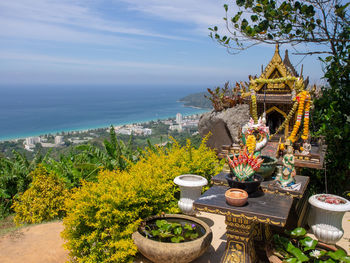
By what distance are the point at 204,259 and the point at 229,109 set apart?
20.3 feet

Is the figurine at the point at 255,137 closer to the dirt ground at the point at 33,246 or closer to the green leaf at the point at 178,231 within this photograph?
the green leaf at the point at 178,231

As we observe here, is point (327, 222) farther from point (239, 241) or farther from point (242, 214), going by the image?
point (242, 214)

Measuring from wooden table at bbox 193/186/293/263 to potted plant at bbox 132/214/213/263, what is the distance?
49 centimetres

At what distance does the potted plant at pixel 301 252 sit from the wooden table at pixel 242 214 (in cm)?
49

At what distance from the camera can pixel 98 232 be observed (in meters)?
4.68

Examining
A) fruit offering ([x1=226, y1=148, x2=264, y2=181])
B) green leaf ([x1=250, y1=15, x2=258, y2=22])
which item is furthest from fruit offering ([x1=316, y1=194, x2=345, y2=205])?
green leaf ([x1=250, y1=15, x2=258, y2=22])

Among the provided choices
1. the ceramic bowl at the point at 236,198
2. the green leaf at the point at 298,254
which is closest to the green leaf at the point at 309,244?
the green leaf at the point at 298,254

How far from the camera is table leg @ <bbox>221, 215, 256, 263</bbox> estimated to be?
3846 mm

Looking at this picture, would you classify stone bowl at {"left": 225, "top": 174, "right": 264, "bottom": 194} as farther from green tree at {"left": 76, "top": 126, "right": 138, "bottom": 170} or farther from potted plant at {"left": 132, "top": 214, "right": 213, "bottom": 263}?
green tree at {"left": 76, "top": 126, "right": 138, "bottom": 170}

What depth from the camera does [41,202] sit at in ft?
22.4

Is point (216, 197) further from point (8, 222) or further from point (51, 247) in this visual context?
point (8, 222)

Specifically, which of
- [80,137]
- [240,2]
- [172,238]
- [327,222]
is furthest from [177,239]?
[80,137]

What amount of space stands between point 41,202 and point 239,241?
509 cm

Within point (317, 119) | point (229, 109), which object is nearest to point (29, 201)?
point (229, 109)
